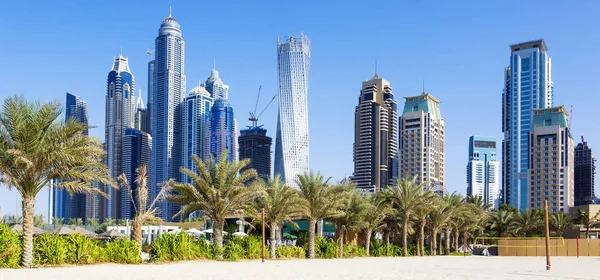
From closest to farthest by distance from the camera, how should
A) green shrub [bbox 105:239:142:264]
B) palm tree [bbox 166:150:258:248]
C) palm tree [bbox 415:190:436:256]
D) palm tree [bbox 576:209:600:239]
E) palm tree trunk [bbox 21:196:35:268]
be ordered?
palm tree trunk [bbox 21:196:35:268]
green shrub [bbox 105:239:142:264]
palm tree [bbox 166:150:258:248]
palm tree [bbox 415:190:436:256]
palm tree [bbox 576:209:600:239]

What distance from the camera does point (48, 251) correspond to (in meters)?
23.1

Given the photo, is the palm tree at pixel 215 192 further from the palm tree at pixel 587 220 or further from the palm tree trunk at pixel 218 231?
the palm tree at pixel 587 220

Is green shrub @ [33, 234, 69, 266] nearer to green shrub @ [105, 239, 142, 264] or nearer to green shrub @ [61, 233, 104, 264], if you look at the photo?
green shrub @ [61, 233, 104, 264]

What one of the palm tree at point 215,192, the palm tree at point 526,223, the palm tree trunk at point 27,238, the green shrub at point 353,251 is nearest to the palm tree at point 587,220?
the palm tree at point 526,223

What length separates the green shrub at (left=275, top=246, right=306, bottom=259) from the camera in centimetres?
3612

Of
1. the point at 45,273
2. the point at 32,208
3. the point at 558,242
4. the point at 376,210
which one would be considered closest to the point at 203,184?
the point at 32,208

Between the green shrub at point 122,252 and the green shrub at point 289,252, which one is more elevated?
the green shrub at point 122,252

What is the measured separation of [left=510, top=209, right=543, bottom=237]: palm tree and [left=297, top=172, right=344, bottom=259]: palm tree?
41.5 meters

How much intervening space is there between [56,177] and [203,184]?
359 inches

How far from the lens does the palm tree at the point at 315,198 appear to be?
37875 millimetres

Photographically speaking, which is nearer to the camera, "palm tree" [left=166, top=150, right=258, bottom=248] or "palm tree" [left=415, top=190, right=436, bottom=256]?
"palm tree" [left=166, top=150, right=258, bottom=248]

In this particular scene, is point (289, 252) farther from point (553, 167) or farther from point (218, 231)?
point (553, 167)

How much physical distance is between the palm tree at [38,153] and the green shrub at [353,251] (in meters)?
22.1

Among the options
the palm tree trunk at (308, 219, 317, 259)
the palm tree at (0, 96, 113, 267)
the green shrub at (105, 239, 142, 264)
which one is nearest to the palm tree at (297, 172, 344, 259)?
the palm tree trunk at (308, 219, 317, 259)
